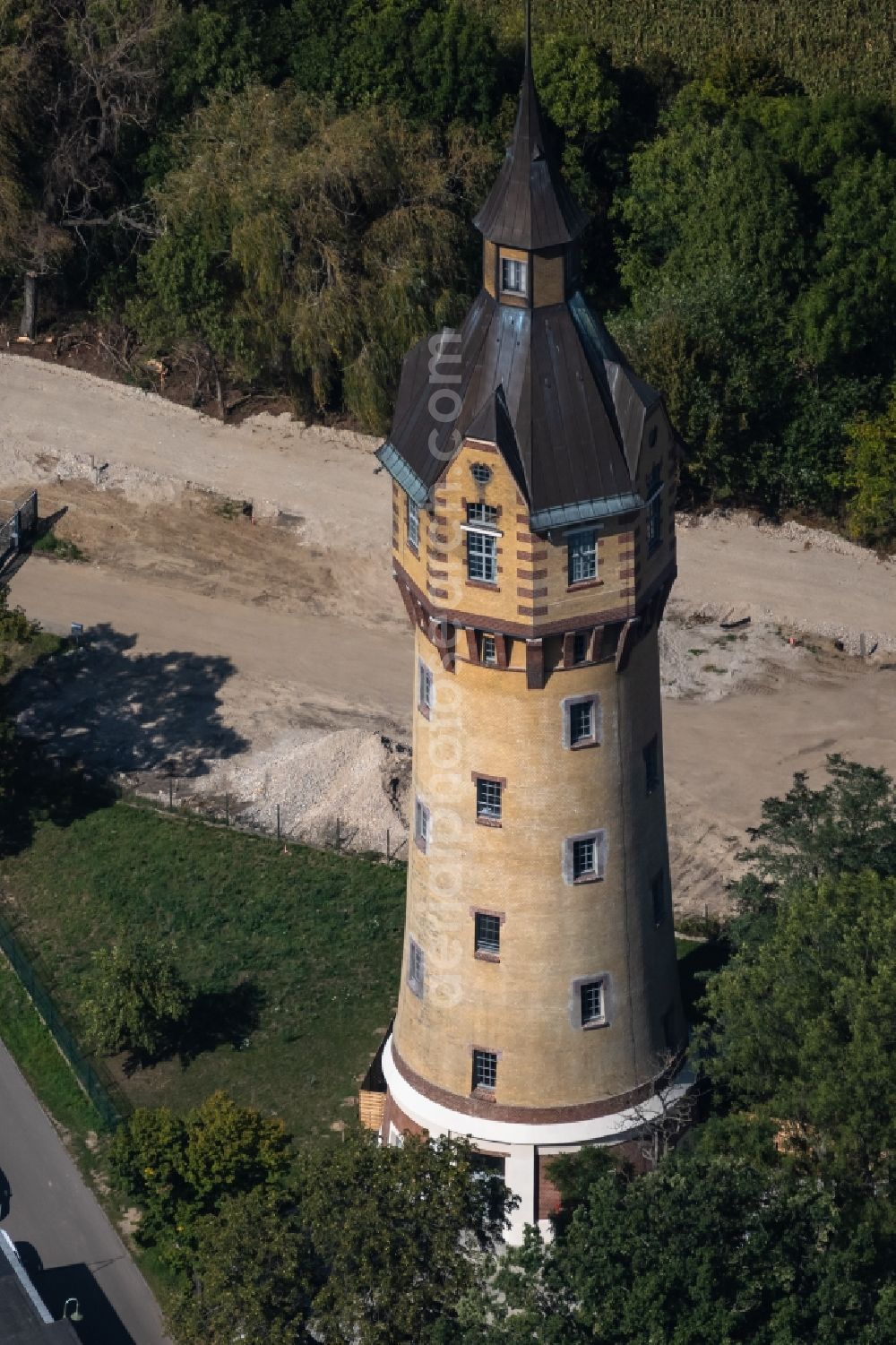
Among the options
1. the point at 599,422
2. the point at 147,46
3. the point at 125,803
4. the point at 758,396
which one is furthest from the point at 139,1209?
the point at 147,46

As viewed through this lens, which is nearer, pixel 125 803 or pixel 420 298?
pixel 125 803

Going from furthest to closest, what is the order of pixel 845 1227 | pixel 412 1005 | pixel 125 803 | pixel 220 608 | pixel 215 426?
pixel 215 426, pixel 220 608, pixel 125 803, pixel 412 1005, pixel 845 1227

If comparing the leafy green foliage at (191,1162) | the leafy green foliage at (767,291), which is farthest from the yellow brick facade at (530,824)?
the leafy green foliage at (767,291)

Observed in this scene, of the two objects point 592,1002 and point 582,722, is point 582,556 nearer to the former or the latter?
point 582,722

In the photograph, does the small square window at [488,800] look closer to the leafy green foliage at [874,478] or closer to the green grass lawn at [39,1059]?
the green grass lawn at [39,1059]

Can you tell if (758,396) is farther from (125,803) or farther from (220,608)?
(125,803)

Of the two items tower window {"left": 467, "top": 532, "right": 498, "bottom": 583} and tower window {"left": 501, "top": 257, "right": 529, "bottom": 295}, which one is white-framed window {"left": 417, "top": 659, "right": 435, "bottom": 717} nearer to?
tower window {"left": 467, "top": 532, "right": 498, "bottom": 583}

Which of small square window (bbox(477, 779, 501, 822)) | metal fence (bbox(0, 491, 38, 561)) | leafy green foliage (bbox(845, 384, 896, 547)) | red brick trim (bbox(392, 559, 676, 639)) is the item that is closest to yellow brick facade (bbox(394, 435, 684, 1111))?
red brick trim (bbox(392, 559, 676, 639))
